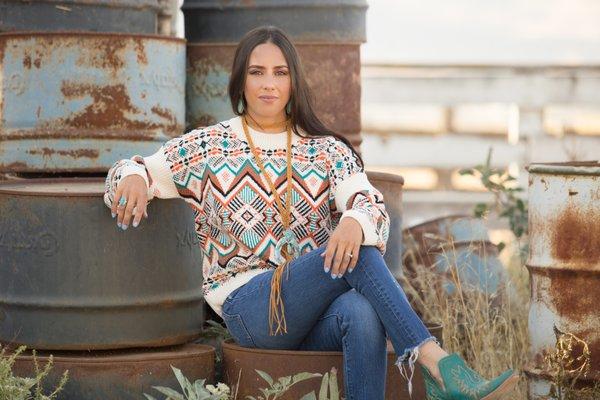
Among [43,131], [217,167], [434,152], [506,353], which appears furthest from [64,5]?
[434,152]

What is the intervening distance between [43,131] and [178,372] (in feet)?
4.68

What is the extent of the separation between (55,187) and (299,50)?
4.48 feet

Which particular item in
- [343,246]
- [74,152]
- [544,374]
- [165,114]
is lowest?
[544,374]

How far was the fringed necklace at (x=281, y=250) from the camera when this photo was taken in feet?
13.1

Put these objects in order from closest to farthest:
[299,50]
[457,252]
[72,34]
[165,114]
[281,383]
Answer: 1. [281,383]
2. [72,34]
3. [165,114]
4. [299,50]
5. [457,252]

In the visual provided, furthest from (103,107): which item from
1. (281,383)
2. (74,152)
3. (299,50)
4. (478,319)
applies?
(478,319)

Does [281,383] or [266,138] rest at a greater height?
[266,138]

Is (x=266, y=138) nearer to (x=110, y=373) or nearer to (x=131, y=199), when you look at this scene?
(x=131, y=199)

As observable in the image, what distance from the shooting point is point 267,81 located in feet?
13.8

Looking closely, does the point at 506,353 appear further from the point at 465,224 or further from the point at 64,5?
the point at 64,5

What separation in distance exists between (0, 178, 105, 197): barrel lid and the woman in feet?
0.60

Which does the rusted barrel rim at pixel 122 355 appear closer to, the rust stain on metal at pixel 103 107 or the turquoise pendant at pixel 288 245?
the turquoise pendant at pixel 288 245

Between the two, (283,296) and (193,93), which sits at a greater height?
(193,93)

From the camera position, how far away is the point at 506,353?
16.8ft
